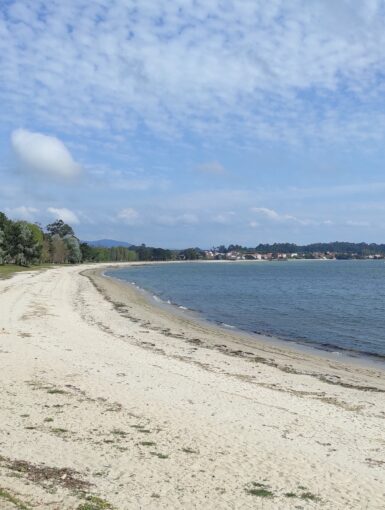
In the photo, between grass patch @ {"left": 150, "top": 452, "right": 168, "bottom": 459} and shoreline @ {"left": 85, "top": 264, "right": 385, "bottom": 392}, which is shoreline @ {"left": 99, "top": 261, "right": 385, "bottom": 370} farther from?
grass patch @ {"left": 150, "top": 452, "right": 168, "bottom": 459}

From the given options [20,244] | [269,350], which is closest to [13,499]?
[269,350]

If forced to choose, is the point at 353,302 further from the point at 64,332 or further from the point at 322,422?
the point at 322,422

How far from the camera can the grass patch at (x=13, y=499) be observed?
596cm

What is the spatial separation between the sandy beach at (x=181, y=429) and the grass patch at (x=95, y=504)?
3cm

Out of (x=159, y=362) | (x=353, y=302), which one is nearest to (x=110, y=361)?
(x=159, y=362)

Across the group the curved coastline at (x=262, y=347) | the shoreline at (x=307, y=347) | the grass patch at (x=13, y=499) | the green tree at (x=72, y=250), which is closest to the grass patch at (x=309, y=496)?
the grass patch at (x=13, y=499)

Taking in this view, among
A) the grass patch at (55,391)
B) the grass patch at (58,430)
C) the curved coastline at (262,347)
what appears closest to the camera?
the grass patch at (58,430)

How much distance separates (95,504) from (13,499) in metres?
1.04

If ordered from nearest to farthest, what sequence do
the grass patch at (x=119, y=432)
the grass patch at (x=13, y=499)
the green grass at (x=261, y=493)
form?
the grass patch at (x=13, y=499) → the green grass at (x=261, y=493) → the grass patch at (x=119, y=432)

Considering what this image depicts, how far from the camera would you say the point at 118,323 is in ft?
90.6

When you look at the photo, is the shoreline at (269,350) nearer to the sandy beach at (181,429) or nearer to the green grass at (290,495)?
the sandy beach at (181,429)

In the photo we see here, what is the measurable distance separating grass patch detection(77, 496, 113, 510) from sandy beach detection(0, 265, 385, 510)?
27 mm

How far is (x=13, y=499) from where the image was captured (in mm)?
6137

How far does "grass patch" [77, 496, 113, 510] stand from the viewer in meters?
6.32
